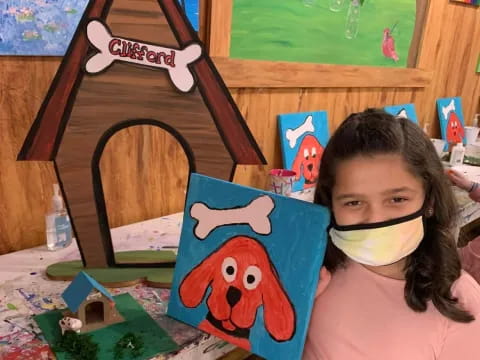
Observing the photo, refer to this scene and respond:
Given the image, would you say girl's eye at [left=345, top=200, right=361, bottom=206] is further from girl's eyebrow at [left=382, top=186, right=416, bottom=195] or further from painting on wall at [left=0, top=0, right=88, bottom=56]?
painting on wall at [left=0, top=0, right=88, bottom=56]

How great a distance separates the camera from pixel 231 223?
0.84 m

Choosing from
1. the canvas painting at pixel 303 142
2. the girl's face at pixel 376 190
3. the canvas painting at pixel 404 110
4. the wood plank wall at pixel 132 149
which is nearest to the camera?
the girl's face at pixel 376 190

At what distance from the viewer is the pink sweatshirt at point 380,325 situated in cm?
76

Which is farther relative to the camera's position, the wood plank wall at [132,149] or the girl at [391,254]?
the wood plank wall at [132,149]

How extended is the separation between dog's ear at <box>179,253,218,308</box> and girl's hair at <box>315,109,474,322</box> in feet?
0.81

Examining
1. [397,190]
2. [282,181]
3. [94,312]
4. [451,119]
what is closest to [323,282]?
[397,190]

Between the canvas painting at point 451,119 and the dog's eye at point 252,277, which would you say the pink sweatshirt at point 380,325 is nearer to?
the dog's eye at point 252,277

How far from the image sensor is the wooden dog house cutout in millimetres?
883

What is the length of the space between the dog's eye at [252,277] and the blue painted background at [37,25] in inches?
28.2

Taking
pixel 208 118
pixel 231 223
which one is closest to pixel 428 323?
pixel 231 223

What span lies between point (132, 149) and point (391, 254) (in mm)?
811

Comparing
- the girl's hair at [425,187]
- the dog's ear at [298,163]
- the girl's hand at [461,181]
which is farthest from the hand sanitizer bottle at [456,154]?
the girl's hair at [425,187]

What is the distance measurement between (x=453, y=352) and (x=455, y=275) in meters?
0.14

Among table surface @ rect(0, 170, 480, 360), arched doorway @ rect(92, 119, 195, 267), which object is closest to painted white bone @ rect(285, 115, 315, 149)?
arched doorway @ rect(92, 119, 195, 267)
